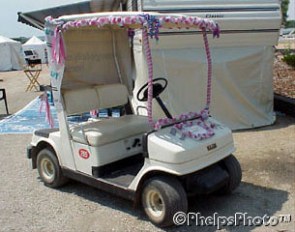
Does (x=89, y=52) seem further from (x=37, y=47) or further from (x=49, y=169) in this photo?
(x=37, y=47)

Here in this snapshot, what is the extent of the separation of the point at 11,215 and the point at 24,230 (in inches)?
16.6

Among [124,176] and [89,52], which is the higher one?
[89,52]

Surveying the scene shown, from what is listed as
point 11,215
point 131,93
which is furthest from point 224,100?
point 11,215

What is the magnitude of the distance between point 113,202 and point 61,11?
251 inches

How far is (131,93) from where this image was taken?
5.55 metres

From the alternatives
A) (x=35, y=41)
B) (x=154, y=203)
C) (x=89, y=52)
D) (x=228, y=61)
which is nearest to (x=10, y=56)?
(x=35, y=41)

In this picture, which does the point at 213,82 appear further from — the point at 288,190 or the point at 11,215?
the point at 11,215

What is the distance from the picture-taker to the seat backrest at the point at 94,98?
4.57 metres

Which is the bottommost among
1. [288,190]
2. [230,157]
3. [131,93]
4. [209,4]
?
[288,190]

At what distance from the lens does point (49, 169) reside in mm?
4969

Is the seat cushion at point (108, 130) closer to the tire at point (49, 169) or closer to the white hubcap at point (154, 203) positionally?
the tire at point (49, 169)

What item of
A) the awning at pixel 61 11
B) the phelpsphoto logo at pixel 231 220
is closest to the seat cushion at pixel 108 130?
the phelpsphoto logo at pixel 231 220

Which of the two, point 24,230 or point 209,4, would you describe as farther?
point 209,4

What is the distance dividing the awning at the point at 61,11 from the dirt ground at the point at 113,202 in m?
4.65
